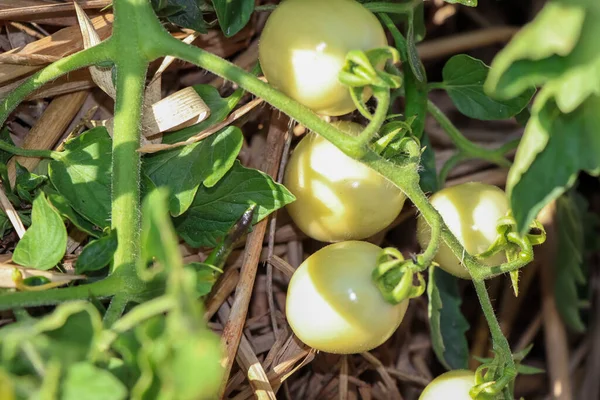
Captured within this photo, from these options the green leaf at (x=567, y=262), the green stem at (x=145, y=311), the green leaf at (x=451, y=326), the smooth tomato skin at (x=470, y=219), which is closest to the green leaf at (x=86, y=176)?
the green stem at (x=145, y=311)

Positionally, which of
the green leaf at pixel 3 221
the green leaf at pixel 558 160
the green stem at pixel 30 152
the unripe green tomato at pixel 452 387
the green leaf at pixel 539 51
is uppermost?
the green leaf at pixel 539 51

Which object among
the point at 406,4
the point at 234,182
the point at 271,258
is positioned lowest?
the point at 271,258

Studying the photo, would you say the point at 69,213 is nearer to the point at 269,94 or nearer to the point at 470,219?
the point at 269,94

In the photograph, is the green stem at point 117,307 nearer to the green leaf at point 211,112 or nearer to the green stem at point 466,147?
the green leaf at point 211,112

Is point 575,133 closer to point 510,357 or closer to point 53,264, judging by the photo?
point 510,357

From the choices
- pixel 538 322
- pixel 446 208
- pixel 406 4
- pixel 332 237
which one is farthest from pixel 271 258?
pixel 538 322

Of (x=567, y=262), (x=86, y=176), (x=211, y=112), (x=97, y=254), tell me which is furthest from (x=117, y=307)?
(x=567, y=262)
